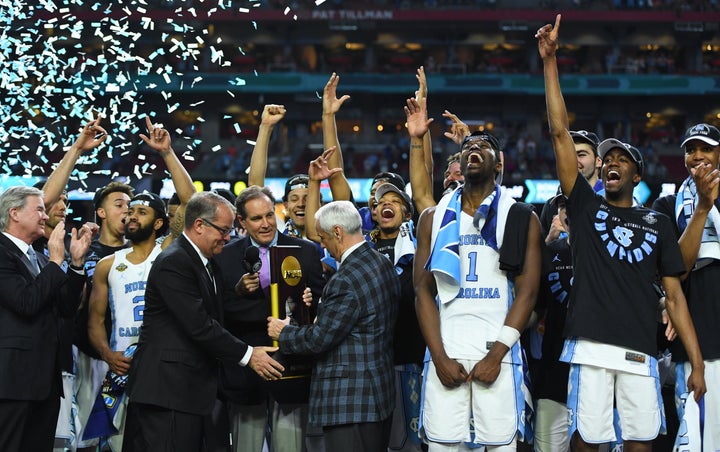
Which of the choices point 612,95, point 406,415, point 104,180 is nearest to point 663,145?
point 612,95

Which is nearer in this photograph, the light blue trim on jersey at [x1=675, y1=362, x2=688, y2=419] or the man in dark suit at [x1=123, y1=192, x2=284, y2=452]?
the man in dark suit at [x1=123, y1=192, x2=284, y2=452]

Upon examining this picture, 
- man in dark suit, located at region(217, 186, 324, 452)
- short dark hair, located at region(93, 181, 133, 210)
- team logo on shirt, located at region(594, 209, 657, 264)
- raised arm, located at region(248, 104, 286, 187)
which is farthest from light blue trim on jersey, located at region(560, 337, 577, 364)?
short dark hair, located at region(93, 181, 133, 210)

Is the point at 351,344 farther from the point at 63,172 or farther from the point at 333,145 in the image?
the point at 63,172

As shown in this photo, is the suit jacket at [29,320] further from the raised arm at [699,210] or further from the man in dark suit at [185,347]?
the raised arm at [699,210]

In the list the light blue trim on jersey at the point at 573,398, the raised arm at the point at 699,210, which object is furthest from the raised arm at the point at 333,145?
the raised arm at the point at 699,210

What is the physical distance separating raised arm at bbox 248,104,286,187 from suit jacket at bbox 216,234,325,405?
3.78 ft

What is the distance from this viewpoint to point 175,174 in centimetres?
653

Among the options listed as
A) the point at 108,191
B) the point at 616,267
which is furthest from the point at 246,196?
the point at 616,267

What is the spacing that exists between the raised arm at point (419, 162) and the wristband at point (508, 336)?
165 centimetres

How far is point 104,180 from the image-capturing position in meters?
Result: 31.5

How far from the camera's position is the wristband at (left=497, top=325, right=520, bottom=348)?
16.1ft

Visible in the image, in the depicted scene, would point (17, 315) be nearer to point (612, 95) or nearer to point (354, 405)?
point (354, 405)

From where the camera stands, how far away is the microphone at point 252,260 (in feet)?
18.0

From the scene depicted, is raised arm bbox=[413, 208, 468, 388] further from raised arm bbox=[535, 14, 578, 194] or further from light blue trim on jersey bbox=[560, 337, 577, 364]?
raised arm bbox=[535, 14, 578, 194]
